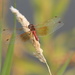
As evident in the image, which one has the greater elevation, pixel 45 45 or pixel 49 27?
pixel 45 45

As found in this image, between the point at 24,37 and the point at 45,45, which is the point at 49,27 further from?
the point at 45,45

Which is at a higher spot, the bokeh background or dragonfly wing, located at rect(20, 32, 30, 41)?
the bokeh background

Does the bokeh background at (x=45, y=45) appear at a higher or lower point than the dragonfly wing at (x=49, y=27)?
higher

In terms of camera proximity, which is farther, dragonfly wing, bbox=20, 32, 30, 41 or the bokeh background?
the bokeh background

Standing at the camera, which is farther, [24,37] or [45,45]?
[45,45]

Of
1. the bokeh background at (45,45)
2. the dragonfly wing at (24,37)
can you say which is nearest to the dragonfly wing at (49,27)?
the dragonfly wing at (24,37)

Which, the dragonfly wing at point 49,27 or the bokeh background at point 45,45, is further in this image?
the bokeh background at point 45,45

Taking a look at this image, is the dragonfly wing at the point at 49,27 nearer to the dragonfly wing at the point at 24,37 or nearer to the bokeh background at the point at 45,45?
the dragonfly wing at the point at 24,37

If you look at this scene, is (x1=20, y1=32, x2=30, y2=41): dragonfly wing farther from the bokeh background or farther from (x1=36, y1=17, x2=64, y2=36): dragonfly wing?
the bokeh background

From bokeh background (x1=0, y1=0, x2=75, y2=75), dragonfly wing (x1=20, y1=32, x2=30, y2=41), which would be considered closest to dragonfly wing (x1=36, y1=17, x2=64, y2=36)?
dragonfly wing (x1=20, y1=32, x2=30, y2=41)

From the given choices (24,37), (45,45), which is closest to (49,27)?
(24,37)

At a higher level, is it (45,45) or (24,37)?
(45,45)
